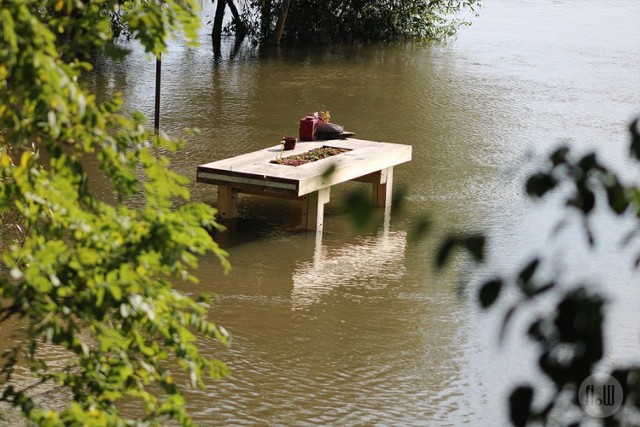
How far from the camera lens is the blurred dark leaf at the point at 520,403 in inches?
44.7

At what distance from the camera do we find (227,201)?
7.19 meters

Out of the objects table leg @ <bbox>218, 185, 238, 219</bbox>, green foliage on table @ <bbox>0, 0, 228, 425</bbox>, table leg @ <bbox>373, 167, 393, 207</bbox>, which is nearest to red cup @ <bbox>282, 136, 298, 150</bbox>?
table leg @ <bbox>218, 185, 238, 219</bbox>

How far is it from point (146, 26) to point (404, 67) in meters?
11.7

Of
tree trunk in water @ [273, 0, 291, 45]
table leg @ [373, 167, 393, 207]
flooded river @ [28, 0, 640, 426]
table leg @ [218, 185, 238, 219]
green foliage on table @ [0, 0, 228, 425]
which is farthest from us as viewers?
tree trunk in water @ [273, 0, 291, 45]

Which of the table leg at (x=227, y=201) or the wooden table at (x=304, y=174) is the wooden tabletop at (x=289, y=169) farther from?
the table leg at (x=227, y=201)

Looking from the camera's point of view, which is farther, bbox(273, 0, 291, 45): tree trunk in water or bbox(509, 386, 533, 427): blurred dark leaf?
bbox(273, 0, 291, 45): tree trunk in water

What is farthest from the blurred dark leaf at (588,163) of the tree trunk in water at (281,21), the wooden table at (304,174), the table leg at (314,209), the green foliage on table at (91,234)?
the tree trunk in water at (281,21)

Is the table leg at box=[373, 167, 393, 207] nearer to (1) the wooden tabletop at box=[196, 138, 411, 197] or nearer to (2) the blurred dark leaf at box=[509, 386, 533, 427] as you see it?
(1) the wooden tabletop at box=[196, 138, 411, 197]

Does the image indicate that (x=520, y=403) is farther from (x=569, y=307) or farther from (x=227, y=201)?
(x=227, y=201)

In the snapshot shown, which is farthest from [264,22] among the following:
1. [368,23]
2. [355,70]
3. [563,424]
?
[563,424]

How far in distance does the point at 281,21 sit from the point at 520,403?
47.5ft

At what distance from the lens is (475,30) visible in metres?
17.7

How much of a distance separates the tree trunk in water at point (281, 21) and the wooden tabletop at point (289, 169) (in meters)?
7.79

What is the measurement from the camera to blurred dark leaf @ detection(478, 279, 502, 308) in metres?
1.17
